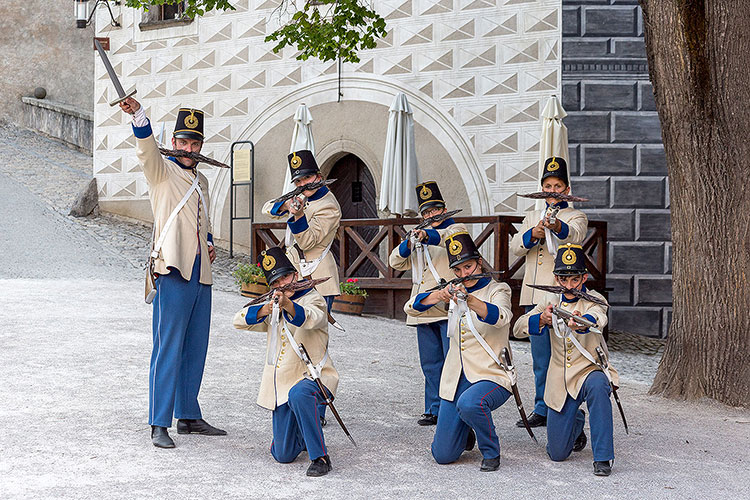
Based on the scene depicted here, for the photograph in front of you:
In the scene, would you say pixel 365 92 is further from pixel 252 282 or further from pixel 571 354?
pixel 571 354

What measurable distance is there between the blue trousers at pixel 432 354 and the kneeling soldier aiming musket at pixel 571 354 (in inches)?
38.4

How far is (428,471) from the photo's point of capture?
4898mm

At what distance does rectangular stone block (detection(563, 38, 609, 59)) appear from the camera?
43.0ft

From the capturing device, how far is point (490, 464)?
4.97m

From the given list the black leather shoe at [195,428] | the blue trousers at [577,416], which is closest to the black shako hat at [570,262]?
the blue trousers at [577,416]

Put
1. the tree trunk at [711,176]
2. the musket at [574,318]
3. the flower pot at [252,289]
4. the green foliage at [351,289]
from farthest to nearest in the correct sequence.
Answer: the flower pot at [252,289]
the green foliage at [351,289]
the tree trunk at [711,176]
the musket at [574,318]

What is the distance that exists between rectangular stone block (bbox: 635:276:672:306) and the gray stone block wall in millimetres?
14

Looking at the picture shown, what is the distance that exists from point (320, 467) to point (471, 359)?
3.49 ft

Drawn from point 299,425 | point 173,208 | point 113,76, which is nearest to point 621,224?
point 173,208

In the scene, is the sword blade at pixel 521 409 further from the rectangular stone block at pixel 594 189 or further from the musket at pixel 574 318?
the rectangular stone block at pixel 594 189

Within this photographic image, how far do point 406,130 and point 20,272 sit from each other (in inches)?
222

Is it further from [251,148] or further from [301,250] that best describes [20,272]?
[301,250]

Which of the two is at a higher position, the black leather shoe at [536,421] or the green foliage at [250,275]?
the green foliage at [250,275]

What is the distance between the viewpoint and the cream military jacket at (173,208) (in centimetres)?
534
